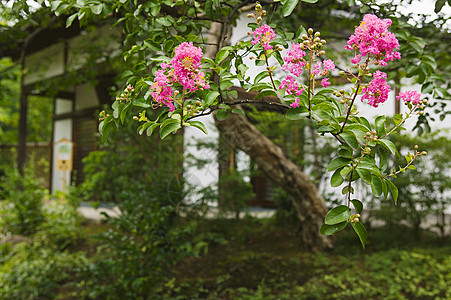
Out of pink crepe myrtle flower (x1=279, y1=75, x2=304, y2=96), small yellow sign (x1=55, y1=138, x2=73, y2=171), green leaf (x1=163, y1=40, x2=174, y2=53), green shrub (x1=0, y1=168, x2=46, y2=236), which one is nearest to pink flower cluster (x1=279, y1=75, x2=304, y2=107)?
pink crepe myrtle flower (x1=279, y1=75, x2=304, y2=96)

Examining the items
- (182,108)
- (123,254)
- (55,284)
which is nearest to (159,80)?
(182,108)

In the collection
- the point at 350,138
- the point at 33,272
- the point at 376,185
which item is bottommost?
the point at 33,272

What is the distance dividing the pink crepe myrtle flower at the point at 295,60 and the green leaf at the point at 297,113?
3.5 inches

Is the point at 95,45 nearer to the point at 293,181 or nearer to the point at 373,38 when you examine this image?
the point at 293,181

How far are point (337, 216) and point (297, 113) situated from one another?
27 cm

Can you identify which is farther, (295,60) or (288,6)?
(288,6)

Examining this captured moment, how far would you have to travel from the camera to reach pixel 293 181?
3.83 m

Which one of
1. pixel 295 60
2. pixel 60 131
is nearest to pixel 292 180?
pixel 295 60

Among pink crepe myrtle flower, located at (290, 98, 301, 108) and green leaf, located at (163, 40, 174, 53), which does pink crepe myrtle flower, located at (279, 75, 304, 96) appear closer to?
pink crepe myrtle flower, located at (290, 98, 301, 108)

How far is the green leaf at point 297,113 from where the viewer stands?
1023 mm

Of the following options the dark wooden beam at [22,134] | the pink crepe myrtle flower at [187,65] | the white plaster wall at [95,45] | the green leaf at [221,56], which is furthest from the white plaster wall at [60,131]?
the pink crepe myrtle flower at [187,65]

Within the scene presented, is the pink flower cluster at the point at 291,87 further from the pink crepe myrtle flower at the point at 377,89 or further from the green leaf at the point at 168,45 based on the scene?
the green leaf at the point at 168,45

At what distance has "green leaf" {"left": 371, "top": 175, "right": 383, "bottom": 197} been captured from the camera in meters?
0.96

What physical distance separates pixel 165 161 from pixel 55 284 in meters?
1.59
